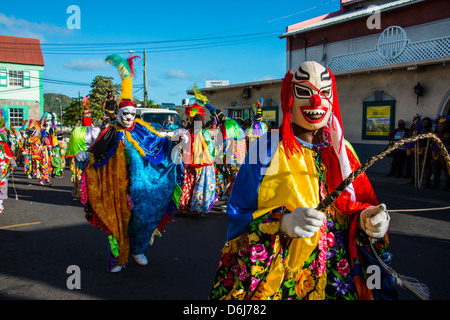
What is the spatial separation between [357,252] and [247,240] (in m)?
0.67

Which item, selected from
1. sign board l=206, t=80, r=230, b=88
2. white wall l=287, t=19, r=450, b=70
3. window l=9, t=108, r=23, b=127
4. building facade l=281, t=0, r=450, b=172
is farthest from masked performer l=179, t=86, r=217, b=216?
window l=9, t=108, r=23, b=127

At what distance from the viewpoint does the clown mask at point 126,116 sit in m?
4.10

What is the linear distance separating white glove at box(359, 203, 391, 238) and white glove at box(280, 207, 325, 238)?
12.2 inches

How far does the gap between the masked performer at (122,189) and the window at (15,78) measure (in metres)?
30.6

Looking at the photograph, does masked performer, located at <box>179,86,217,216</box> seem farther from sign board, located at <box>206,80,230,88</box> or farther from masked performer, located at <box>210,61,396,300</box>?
sign board, located at <box>206,80,230,88</box>

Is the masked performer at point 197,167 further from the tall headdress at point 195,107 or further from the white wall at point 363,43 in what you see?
the white wall at point 363,43

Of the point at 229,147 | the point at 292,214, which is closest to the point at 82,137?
the point at 229,147

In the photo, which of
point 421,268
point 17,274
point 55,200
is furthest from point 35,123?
point 421,268

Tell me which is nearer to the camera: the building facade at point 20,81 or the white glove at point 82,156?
the white glove at point 82,156

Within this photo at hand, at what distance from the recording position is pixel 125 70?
4.47 metres

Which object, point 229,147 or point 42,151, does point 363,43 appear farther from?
point 42,151

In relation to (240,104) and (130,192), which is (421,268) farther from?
(240,104)

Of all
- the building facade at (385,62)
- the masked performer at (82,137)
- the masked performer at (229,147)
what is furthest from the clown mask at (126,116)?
the building facade at (385,62)

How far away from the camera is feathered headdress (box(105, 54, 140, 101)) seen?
4340mm
